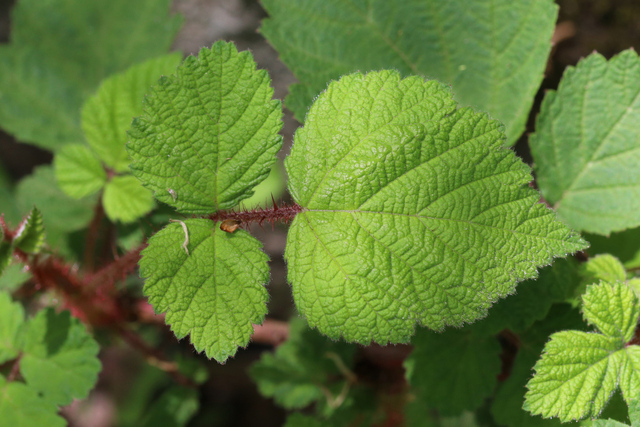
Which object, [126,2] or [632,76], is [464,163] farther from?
[126,2]

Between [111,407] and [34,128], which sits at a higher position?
[34,128]

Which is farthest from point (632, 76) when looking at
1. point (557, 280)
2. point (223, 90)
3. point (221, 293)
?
point (221, 293)

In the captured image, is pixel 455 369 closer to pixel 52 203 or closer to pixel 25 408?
pixel 25 408

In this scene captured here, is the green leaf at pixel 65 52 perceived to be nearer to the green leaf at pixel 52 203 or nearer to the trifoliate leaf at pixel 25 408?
Result: the green leaf at pixel 52 203

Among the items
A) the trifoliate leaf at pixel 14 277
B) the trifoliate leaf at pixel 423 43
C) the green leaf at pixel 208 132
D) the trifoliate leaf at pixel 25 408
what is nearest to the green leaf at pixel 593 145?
the trifoliate leaf at pixel 423 43

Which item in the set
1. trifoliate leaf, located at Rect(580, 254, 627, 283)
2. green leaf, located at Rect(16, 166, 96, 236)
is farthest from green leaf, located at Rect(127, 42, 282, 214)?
green leaf, located at Rect(16, 166, 96, 236)

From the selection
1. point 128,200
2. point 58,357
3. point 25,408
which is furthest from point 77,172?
point 25,408

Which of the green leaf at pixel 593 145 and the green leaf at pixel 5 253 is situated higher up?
the green leaf at pixel 593 145
